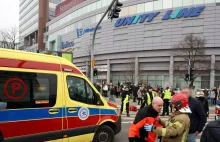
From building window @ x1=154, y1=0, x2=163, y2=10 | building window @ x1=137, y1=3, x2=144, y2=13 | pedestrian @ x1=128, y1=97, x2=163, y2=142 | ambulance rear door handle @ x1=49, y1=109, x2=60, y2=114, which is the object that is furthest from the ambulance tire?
building window @ x1=137, y1=3, x2=144, y2=13

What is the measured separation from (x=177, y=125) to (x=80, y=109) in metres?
3.30

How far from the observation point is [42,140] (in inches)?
229

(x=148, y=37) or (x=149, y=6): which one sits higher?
(x=149, y=6)

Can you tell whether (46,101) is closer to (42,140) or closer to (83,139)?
(42,140)

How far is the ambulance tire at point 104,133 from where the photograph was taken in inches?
278

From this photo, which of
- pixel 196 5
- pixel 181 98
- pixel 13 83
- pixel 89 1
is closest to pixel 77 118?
pixel 13 83

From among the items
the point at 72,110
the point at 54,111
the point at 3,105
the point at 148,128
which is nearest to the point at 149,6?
the point at 72,110

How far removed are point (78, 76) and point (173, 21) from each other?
44.3 m

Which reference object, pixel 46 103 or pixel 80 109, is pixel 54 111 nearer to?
pixel 46 103

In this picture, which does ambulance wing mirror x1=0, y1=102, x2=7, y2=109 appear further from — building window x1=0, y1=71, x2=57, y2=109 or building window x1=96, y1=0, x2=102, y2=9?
building window x1=96, y1=0, x2=102, y2=9

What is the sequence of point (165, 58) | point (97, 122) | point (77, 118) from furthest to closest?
point (165, 58), point (97, 122), point (77, 118)

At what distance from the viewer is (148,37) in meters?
51.7

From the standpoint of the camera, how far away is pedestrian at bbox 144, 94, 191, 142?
142 inches

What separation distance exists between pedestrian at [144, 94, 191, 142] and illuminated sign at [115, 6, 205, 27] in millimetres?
45168
